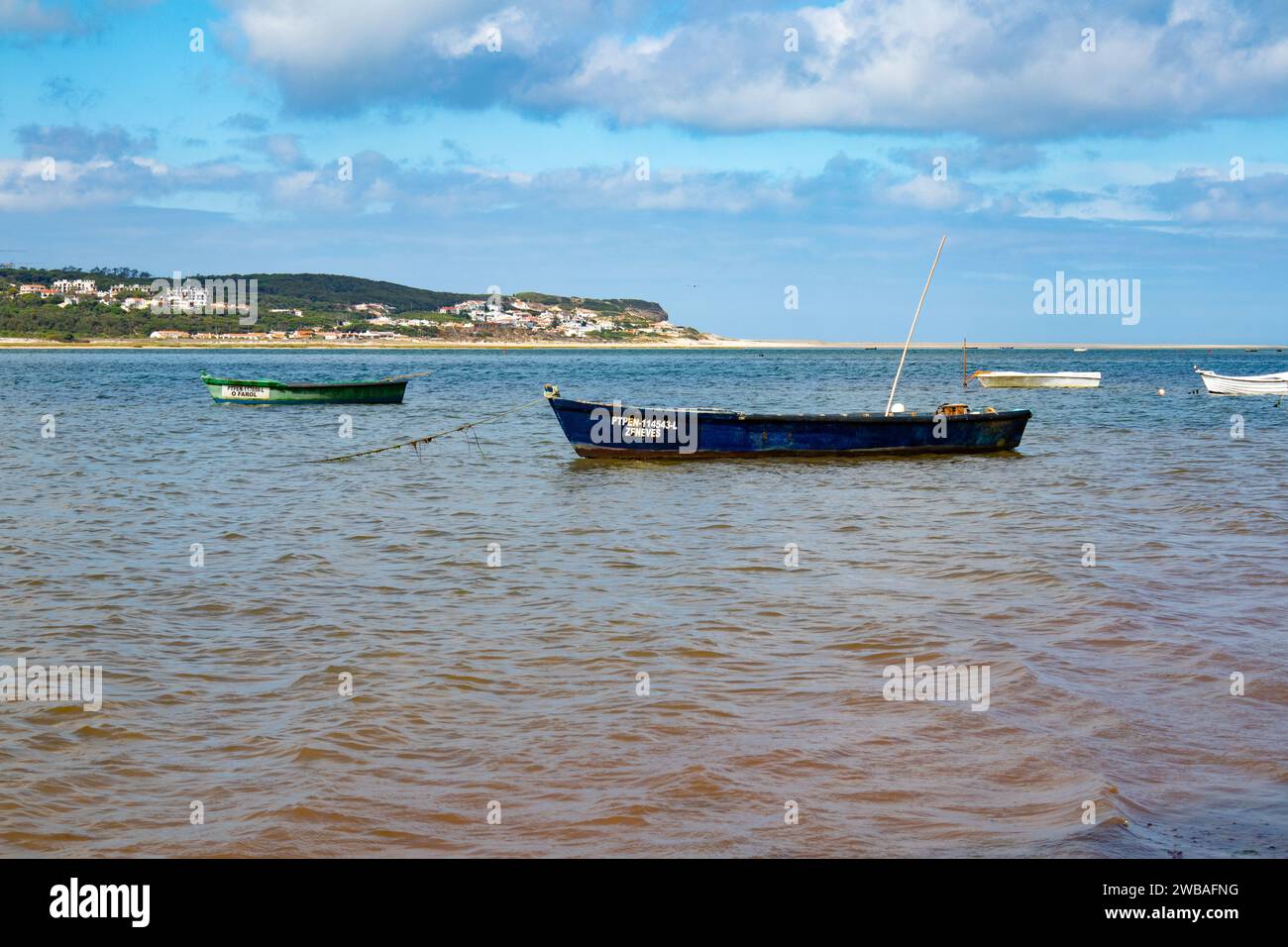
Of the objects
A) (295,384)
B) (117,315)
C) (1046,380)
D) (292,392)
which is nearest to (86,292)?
(117,315)

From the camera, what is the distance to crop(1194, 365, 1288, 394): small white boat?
150ft

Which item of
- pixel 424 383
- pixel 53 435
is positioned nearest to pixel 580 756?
pixel 53 435

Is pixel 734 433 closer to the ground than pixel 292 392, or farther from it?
closer to the ground

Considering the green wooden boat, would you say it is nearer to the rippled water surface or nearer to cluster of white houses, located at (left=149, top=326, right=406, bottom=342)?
the rippled water surface

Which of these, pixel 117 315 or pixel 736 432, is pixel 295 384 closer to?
pixel 736 432

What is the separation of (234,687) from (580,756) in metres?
2.75

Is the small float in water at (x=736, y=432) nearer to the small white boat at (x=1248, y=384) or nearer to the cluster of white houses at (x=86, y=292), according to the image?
the small white boat at (x=1248, y=384)

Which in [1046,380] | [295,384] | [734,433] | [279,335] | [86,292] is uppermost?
[86,292]

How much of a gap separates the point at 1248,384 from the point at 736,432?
35.4 metres

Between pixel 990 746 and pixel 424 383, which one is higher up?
pixel 424 383

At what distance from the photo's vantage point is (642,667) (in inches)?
318
